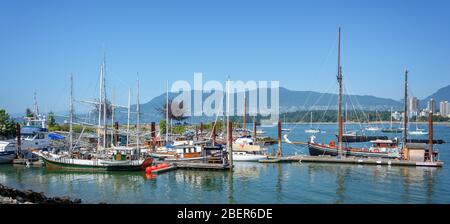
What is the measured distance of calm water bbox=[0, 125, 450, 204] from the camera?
27.9 metres

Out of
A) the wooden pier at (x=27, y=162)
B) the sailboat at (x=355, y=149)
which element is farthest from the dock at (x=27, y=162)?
the sailboat at (x=355, y=149)

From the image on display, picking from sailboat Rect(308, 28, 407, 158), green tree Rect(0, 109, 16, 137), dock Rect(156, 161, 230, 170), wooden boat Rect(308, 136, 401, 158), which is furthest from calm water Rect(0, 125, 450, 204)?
green tree Rect(0, 109, 16, 137)

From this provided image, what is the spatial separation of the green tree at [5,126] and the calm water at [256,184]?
18.3 m

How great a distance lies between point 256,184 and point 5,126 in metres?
44.8

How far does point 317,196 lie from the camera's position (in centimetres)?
2847

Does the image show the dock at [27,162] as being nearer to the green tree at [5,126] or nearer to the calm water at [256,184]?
the calm water at [256,184]

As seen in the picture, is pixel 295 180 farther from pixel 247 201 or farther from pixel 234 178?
pixel 247 201

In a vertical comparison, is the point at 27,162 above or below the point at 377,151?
below

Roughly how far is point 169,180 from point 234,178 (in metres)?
5.83

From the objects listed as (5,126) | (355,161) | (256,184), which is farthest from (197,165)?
(5,126)

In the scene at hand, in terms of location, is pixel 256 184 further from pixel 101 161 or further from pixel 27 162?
pixel 27 162

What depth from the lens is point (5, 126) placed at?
60562mm

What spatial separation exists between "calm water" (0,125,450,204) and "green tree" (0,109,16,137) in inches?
721
